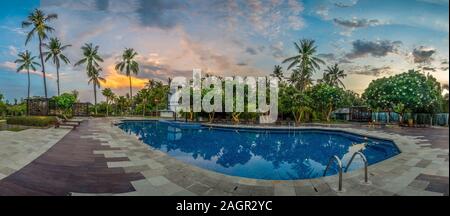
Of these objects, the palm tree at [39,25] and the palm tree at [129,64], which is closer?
the palm tree at [39,25]

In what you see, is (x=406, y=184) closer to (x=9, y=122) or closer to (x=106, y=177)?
(x=106, y=177)

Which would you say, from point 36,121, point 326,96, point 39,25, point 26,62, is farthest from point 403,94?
point 26,62

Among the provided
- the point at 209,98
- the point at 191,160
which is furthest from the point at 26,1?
the point at 209,98

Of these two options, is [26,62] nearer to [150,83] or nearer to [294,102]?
[150,83]

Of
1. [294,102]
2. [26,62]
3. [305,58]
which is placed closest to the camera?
[294,102]

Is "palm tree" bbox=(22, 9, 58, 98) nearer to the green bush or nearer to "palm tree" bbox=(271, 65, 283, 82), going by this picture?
the green bush

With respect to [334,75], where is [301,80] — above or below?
below

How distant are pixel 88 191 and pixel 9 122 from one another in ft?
52.2

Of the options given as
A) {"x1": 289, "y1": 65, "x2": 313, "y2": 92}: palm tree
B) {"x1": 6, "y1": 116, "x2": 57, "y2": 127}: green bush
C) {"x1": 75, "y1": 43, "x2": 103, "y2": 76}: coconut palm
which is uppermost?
{"x1": 75, "y1": 43, "x2": 103, "y2": 76}: coconut palm

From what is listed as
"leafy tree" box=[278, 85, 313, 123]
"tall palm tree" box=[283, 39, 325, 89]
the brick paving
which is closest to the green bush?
the brick paving

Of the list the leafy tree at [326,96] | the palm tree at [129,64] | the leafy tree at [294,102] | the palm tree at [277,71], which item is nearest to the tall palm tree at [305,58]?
the leafy tree at [326,96]

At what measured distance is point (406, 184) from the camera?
322 cm

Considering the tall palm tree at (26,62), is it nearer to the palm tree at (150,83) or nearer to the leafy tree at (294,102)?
the palm tree at (150,83)

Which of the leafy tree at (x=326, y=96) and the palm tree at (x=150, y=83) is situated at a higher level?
the palm tree at (x=150, y=83)
